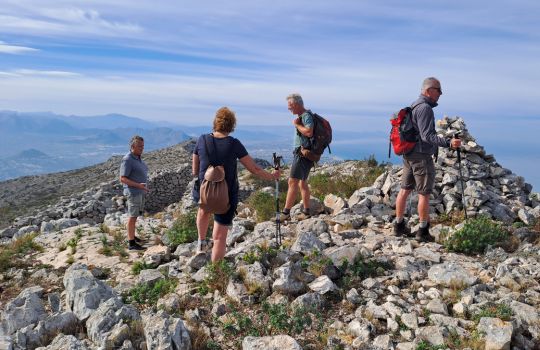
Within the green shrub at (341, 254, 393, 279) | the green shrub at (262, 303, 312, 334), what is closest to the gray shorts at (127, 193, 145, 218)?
the green shrub at (262, 303, 312, 334)

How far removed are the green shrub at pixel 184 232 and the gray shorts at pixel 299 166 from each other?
103 inches

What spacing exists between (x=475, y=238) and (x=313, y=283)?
11.6ft

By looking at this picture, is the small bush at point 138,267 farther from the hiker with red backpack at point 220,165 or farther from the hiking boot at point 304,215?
the hiking boot at point 304,215

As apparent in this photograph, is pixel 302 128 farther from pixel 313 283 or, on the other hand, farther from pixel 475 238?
pixel 475 238

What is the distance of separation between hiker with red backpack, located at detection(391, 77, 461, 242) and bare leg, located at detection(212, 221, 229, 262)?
3559 mm

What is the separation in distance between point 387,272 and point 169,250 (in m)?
4.49

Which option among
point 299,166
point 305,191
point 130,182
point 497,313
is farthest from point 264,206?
point 497,313

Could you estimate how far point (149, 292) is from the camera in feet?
21.7

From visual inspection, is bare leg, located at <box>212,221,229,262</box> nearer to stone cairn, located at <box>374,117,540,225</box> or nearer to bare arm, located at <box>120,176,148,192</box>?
bare arm, located at <box>120,176,148,192</box>

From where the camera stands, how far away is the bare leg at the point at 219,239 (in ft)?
22.1

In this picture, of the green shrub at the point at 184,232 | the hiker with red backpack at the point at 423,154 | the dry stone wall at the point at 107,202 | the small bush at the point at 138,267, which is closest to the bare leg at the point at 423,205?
the hiker with red backpack at the point at 423,154

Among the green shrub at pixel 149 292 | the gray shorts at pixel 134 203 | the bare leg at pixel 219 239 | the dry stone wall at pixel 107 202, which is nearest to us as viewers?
the green shrub at pixel 149 292

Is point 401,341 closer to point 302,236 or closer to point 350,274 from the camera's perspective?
point 350,274

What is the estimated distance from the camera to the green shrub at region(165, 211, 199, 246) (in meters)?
9.46
